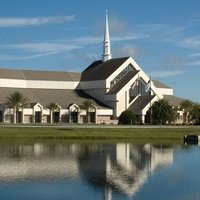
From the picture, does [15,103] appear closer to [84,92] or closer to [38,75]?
[38,75]

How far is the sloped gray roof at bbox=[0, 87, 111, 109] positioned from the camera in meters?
106

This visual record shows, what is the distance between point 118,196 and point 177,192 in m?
3.13

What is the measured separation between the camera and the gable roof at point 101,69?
380ft

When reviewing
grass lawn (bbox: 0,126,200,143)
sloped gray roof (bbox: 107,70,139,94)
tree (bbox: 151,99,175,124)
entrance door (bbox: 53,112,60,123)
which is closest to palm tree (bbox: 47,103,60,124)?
entrance door (bbox: 53,112,60,123)

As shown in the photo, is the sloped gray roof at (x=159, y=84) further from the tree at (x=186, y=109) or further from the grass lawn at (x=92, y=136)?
the grass lawn at (x=92, y=136)

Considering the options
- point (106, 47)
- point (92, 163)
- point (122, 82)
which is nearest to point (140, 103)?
point (122, 82)

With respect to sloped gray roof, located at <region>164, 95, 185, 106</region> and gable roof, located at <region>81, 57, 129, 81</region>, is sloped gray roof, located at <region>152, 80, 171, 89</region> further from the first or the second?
gable roof, located at <region>81, 57, 129, 81</region>

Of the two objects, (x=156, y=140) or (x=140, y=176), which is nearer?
(x=140, y=176)

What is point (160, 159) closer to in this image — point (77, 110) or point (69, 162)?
point (69, 162)

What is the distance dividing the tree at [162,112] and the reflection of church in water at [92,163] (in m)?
47.8

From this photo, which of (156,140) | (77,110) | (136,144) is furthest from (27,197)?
(77,110)

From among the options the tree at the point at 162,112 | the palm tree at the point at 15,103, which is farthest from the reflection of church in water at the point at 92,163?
the tree at the point at 162,112

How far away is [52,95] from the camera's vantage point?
367ft

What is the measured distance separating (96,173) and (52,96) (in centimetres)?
7958
